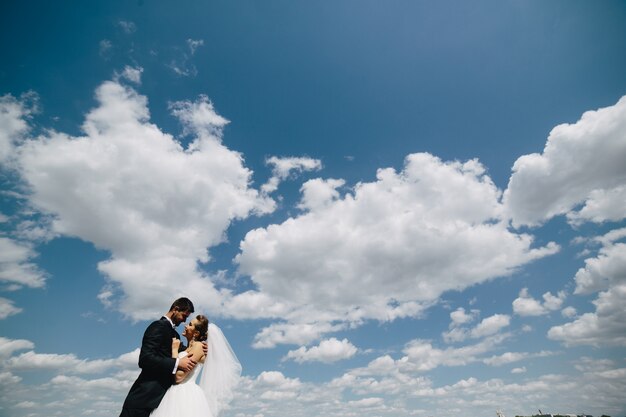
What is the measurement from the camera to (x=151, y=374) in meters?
7.07

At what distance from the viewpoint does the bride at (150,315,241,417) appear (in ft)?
23.4

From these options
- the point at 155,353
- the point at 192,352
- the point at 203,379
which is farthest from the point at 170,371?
the point at 203,379

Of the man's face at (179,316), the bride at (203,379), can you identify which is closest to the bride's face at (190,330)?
the bride at (203,379)

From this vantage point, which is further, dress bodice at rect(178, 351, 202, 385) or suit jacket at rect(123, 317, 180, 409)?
dress bodice at rect(178, 351, 202, 385)

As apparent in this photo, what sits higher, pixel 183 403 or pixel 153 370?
pixel 153 370

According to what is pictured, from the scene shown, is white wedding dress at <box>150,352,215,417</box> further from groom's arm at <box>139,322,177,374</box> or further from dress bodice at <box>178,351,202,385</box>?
groom's arm at <box>139,322,177,374</box>

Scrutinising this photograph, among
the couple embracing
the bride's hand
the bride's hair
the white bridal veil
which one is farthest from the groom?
the white bridal veil

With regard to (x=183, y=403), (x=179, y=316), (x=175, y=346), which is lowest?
(x=183, y=403)

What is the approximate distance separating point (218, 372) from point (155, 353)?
285 cm

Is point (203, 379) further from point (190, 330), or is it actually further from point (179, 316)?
point (179, 316)

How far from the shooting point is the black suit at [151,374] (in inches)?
268

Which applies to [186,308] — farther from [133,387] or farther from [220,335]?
[220,335]

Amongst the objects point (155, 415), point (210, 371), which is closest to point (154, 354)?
point (155, 415)

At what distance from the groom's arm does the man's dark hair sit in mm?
526
